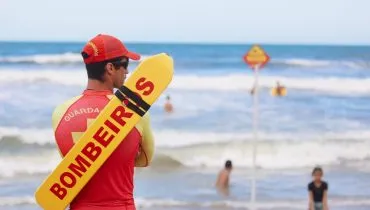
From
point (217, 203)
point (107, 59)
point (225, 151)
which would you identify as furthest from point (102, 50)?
point (225, 151)

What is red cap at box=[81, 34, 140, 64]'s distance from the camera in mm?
3096

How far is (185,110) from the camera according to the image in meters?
26.0

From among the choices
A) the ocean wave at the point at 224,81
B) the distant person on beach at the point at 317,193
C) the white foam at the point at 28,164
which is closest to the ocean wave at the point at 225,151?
the white foam at the point at 28,164

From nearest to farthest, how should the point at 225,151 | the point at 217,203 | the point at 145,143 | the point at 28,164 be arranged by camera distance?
1. the point at 145,143
2. the point at 217,203
3. the point at 28,164
4. the point at 225,151

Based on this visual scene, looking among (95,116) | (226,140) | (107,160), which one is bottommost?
(107,160)

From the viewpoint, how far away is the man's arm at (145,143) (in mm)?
3123

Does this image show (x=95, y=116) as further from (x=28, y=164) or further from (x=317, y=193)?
(x=28, y=164)

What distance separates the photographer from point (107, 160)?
10.1ft

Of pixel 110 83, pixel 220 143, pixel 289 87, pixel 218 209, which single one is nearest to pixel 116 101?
pixel 110 83

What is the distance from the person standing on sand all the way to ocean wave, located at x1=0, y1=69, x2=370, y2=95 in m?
31.1

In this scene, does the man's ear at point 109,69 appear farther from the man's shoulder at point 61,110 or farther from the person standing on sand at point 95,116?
the man's shoulder at point 61,110

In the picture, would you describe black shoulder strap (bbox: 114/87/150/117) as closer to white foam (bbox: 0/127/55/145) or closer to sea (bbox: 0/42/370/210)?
sea (bbox: 0/42/370/210)

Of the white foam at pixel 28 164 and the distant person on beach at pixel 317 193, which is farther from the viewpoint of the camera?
the white foam at pixel 28 164

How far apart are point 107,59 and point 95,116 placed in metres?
0.21
